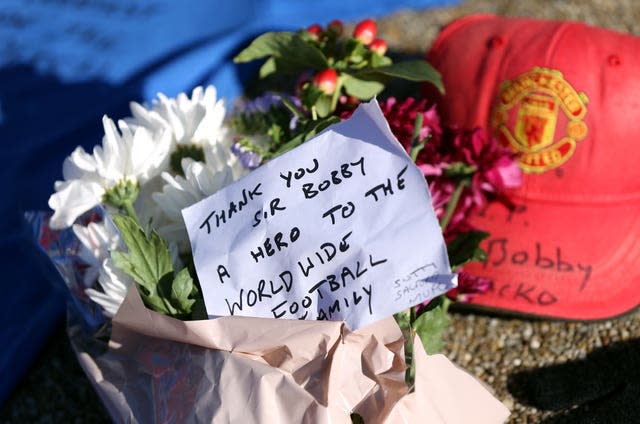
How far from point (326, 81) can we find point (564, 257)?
2.05 ft

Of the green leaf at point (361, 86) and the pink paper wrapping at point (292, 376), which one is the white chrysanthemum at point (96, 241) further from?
the green leaf at point (361, 86)

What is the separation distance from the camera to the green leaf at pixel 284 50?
4.39ft

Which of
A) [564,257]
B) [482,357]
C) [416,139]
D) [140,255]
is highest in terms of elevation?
[416,139]

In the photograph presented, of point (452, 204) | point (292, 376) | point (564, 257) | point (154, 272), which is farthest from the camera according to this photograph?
point (564, 257)

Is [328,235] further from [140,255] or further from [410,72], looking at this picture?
[410,72]

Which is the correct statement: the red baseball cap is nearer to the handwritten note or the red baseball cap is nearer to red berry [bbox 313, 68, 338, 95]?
red berry [bbox 313, 68, 338, 95]

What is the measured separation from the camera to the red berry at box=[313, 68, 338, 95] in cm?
124

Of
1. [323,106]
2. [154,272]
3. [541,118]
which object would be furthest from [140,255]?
[541,118]

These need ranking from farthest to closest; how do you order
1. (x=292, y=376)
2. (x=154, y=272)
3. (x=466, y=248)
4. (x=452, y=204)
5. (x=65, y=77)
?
(x=65, y=77) < (x=452, y=204) < (x=466, y=248) < (x=154, y=272) < (x=292, y=376)

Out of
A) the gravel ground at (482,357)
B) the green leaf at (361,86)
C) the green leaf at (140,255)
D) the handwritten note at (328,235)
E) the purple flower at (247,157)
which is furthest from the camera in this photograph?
the gravel ground at (482,357)

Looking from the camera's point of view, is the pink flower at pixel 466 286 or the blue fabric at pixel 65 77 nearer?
the pink flower at pixel 466 286

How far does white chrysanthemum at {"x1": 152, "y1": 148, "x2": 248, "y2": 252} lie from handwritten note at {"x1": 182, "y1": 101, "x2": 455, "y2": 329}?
0.34 feet

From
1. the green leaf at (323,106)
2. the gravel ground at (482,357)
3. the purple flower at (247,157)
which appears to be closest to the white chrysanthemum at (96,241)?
the purple flower at (247,157)

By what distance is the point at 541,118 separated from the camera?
4.57 feet
